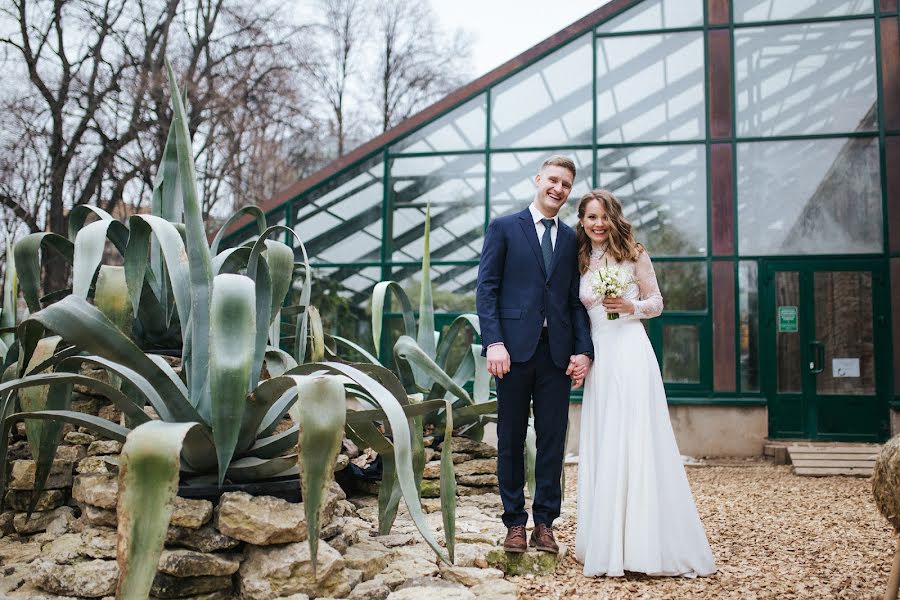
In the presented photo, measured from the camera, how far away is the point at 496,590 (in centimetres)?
235

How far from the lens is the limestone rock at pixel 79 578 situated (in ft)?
6.92

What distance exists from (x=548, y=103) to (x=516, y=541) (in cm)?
648

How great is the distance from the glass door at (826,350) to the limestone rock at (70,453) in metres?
6.46

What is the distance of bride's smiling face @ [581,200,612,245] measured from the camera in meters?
2.80

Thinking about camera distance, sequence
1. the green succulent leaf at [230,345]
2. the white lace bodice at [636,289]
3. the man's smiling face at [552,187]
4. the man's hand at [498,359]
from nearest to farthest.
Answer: the green succulent leaf at [230,345]
the man's hand at [498,359]
the man's smiling face at [552,187]
the white lace bodice at [636,289]

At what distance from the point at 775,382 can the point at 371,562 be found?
6.14 metres

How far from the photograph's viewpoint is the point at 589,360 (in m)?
2.74

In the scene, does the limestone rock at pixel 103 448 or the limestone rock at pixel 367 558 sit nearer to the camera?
the limestone rock at pixel 367 558

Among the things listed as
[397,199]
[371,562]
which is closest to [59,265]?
[397,199]

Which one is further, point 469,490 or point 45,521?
point 469,490

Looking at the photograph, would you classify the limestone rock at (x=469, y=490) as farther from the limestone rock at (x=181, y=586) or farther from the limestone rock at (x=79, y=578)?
the limestone rock at (x=79, y=578)

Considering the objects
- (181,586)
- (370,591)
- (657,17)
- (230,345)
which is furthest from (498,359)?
(657,17)

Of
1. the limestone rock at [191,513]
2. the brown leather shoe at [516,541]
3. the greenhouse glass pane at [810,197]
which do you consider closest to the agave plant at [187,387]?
the limestone rock at [191,513]

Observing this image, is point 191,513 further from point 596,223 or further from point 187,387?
point 596,223
